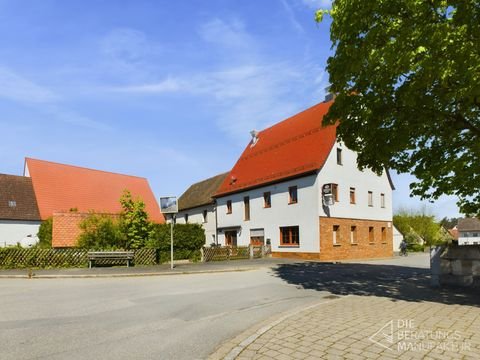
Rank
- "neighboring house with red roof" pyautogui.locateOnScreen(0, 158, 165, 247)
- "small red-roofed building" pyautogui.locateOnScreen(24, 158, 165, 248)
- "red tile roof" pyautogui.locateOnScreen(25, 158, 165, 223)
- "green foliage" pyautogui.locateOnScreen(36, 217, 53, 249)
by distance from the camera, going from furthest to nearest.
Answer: "red tile roof" pyautogui.locateOnScreen(25, 158, 165, 223), "small red-roofed building" pyautogui.locateOnScreen(24, 158, 165, 248), "neighboring house with red roof" pyautogui.locateOnScreen(0, 158, 165, 247), "green foliage" pyautogui.locateOnScreen(36, 217, 53, 249)

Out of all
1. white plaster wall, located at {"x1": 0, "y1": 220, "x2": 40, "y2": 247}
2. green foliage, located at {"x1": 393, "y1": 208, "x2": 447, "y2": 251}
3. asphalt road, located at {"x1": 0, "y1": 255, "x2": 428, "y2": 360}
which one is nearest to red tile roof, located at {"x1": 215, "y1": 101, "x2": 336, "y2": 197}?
asphalt road, located at {"x1": 0, "y1": 255, "x2": 428, "y2": 360}

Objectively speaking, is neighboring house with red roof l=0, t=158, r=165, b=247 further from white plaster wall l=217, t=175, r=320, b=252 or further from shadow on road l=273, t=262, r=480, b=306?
shadow on road l=273, t=262, r=480, b=306

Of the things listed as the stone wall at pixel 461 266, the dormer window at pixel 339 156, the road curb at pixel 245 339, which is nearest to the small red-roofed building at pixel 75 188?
the dormer window at pixel 339 156

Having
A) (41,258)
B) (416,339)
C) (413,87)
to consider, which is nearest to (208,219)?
(41,258)

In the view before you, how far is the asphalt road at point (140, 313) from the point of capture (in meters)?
5.72

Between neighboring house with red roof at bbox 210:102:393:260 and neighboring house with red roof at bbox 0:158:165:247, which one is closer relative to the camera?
neighboring house with red roof at bbox 210:102:393:260

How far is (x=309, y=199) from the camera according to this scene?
2655cm

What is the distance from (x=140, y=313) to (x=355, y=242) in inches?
904

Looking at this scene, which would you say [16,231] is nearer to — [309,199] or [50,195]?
[50,195]

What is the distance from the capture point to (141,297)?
34.3 feet

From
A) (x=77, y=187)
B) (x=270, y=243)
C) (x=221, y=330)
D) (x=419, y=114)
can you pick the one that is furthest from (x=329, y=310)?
(x=77, y=187)

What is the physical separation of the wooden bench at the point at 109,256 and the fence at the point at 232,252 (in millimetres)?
5398

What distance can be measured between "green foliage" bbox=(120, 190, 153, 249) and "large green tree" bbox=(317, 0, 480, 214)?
48.1 feet

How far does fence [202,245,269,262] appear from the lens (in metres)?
24.7
